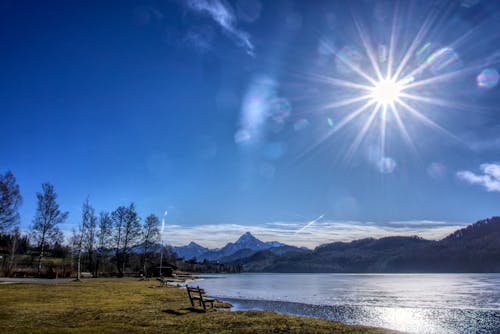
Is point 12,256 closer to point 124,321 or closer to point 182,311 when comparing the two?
point 182,311

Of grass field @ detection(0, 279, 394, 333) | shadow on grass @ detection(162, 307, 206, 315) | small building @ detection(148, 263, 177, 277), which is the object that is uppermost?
grass field @ detection(0, 279, 394, 333)

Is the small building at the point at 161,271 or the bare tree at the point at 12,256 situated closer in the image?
the bare tree at the point at 12,256

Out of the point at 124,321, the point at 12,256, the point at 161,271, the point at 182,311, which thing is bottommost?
the point at 161,271

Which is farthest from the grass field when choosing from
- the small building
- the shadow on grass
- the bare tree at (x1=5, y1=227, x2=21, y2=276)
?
the small building

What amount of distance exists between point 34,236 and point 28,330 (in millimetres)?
64474

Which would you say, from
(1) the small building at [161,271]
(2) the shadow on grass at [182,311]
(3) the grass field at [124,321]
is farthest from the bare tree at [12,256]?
(2) the shadow on grass at [182,311]

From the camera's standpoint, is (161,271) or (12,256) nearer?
(12,256)

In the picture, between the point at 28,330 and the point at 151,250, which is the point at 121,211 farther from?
the point at 28,330

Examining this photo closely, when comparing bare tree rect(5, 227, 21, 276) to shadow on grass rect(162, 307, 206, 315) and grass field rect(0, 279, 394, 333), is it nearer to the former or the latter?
grass field rect(0, 279, 394, 333)

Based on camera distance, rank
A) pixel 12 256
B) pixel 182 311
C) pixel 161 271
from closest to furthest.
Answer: pixel 182 311, pixel 12 256, pixel 161 271

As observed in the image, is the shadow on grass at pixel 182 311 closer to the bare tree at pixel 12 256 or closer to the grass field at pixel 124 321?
the grass field at pixel 124 321

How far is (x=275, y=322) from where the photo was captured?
21953mm

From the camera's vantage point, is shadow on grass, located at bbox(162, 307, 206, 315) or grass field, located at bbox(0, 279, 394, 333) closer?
grass field, located at bbox(0, 279, 394, 333)

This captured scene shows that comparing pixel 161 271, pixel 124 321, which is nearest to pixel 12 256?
pixel 161 271
